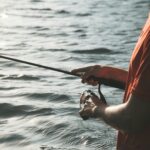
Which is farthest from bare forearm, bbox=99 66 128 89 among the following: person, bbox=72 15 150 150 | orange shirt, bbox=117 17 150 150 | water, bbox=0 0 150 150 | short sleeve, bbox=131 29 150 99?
water, bbox=0 0 150 150

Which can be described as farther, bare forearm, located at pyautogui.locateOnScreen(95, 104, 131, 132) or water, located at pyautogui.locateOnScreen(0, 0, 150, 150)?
water, located at pyautogui.locateOnScreen(0, 0, 150, 150)

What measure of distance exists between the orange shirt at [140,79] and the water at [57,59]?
3.98m

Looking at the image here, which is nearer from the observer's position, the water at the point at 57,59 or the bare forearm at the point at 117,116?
the bare forearm at the point at 117,116

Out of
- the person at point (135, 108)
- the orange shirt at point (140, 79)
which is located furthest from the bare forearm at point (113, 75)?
the orange shirt at point (140, 79)

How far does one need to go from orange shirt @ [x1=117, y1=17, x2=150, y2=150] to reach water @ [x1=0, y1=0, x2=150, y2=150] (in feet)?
13.1

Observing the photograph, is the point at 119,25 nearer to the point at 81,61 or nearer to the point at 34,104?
the point at 81,61

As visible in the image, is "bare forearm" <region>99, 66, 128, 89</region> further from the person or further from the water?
the water

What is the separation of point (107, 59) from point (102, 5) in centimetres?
916

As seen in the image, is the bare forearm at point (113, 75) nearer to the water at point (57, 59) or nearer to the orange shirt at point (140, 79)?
A: the orange shirt at point (140, 79)

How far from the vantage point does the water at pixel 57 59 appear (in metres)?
7.78

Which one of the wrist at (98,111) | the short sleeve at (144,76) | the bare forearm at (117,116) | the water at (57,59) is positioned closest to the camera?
the short sleeve at (144,76)

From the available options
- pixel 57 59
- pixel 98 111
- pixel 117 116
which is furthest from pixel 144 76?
pixel 57 59

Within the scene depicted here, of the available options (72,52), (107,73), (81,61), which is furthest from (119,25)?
(107,73)

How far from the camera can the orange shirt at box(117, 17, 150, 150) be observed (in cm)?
304
